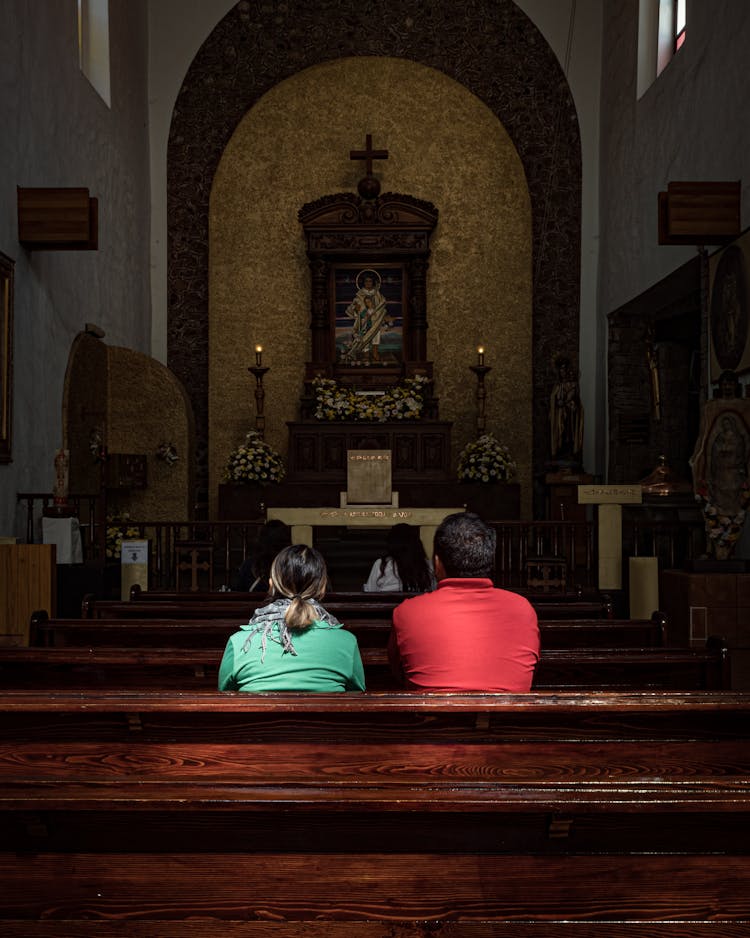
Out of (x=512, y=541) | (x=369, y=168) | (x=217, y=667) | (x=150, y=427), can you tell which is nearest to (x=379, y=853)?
(x=217, y=667)

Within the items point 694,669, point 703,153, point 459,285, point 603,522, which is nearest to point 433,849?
point 694,669

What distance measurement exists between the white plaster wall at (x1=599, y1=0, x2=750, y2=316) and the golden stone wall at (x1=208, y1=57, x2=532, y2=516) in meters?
1.58

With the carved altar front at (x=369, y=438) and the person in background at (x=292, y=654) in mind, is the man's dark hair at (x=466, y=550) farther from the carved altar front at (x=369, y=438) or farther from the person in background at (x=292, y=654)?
the carved altar front at (x=369, y=438)

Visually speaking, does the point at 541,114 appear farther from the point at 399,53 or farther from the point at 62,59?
the point at 62,59

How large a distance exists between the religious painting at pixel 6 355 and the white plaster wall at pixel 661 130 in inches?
259

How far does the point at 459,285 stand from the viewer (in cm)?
1595

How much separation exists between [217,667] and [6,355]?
6.27 meters

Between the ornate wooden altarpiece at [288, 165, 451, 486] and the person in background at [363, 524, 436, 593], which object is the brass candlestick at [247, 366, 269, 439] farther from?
the person in background at [363, 524, 436, 593]

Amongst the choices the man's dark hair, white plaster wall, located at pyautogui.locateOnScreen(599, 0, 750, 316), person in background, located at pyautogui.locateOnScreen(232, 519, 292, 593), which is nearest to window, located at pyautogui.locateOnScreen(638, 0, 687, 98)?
white plaster wall, located at pyautogui.locateOnScreen(599, 0, 750, 316)

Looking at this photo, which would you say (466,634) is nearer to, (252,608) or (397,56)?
(252,608)

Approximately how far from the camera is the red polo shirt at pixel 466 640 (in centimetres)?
343

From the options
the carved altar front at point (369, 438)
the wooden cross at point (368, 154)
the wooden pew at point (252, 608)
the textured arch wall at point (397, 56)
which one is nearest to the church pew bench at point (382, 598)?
the wooden pew at point (252, 608)

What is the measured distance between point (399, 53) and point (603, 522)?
30.3 feet

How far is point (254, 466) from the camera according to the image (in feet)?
45.3
